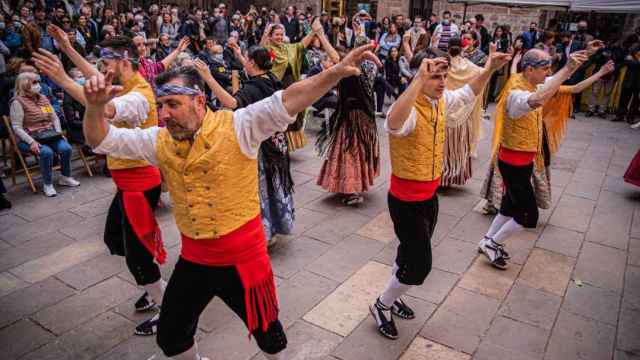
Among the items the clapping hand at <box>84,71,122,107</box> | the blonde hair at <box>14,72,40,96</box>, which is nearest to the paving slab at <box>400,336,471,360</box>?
the clapping hand at <box>84,71,122,107</box>

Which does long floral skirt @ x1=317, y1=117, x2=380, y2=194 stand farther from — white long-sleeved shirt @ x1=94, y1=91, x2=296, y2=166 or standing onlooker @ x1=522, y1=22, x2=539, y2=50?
standing onlooker @ x1=522, y1=22, x2=539, y2=50

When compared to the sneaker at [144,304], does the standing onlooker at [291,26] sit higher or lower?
higher

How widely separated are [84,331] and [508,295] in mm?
3415

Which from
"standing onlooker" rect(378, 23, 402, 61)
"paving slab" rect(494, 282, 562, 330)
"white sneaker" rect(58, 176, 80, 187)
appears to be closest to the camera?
"paving slab" rect(494, 282, 562, 330)

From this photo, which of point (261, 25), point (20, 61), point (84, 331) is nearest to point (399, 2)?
point (261, 25)

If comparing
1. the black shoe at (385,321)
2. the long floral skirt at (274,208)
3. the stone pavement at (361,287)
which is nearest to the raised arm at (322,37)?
the long floral skirt at (274,208)

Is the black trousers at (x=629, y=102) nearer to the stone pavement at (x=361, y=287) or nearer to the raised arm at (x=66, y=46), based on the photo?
the stone pavement at (x=361, y=287)

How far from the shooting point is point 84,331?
3.54 m

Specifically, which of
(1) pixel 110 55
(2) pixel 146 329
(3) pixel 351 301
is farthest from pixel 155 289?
(1) pixel 110 55

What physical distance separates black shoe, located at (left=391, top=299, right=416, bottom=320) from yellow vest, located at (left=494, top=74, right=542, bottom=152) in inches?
65.9

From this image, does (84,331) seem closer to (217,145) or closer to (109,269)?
(109,269)

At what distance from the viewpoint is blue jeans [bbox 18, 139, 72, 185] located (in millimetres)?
6133

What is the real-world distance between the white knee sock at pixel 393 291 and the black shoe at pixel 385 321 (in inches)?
2.0

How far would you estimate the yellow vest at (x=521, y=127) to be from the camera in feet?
13.5
